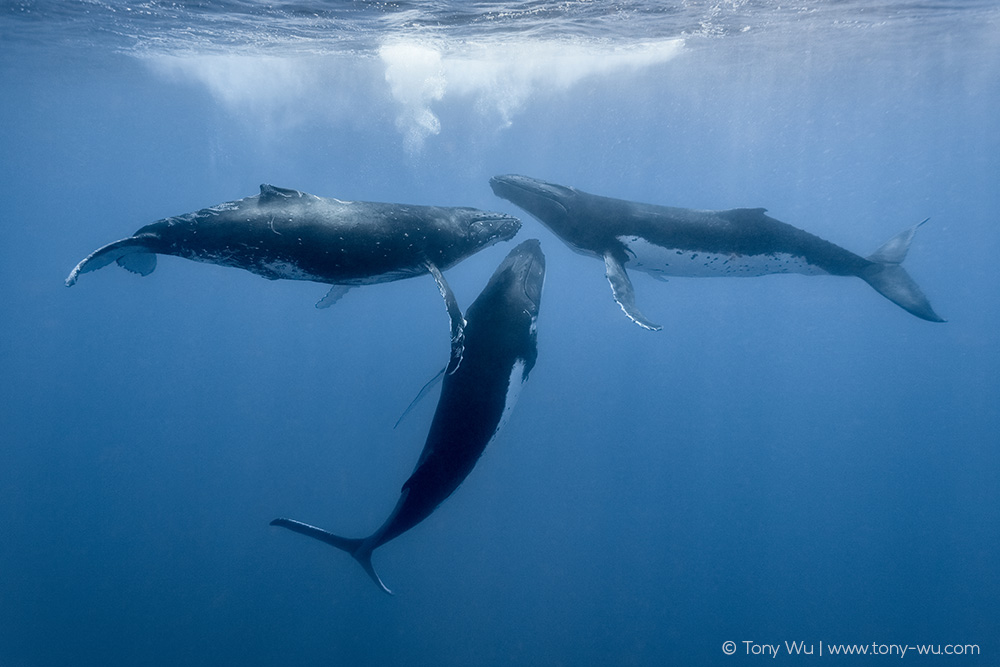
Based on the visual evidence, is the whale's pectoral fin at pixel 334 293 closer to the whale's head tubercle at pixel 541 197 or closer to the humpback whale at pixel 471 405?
the humpback whale at pixel 471 405

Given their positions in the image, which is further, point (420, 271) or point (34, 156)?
point (34, 156)

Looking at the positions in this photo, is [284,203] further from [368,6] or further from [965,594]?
[965,594]

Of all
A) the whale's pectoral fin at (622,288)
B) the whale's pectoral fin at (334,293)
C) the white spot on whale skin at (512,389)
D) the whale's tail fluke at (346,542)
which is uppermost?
the whale's pectoral fin at (622,288)

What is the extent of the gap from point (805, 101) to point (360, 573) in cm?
4344

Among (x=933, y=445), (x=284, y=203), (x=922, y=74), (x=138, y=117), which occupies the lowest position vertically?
(x=933, y=445)

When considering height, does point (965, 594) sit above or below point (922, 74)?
below

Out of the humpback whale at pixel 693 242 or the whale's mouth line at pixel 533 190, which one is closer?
the humpback whale at pixel 693 242

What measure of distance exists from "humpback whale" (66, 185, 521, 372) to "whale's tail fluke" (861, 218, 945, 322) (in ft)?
23.9

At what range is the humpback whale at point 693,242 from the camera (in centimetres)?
831

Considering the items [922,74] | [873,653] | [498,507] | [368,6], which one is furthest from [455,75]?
[873,653]

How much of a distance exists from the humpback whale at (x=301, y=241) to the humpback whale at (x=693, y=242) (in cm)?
286

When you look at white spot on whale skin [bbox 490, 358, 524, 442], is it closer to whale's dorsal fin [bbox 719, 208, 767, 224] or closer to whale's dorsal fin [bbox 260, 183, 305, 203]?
whale's dorsal fin [bbox 260, 183, 305, 203]

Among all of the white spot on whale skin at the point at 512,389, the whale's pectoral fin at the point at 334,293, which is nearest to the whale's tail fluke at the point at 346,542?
the white spot on whale skin at the point at 512,389

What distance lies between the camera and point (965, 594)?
875 inches
